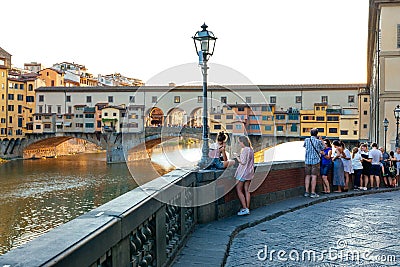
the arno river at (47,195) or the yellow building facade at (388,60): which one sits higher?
the yellow building facade at (388,60)

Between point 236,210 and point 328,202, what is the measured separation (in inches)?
96.6

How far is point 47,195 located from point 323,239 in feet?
70.7

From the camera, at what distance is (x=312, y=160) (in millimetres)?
8625

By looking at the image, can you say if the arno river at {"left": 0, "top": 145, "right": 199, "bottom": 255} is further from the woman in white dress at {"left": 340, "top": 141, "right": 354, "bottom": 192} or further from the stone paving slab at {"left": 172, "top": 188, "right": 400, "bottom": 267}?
the stone paving slab at {"left": 172, "top": 188, "right": 400, "bottom": 267}

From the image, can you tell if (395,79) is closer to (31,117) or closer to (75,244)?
(75,244)

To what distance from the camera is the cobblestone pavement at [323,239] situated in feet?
15.1

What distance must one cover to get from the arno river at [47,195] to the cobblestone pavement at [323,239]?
258 inches

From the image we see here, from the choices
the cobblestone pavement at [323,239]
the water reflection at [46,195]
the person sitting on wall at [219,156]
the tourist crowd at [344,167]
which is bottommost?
the water reflection at [46,195]

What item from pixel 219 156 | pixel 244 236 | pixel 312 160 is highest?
pixel 219 156

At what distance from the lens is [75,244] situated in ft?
7.00

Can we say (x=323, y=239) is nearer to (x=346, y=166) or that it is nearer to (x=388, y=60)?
(x=346, y=166)

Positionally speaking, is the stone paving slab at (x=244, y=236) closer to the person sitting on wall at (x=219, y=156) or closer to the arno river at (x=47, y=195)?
the person sitting on wall at (x=219, y=156)

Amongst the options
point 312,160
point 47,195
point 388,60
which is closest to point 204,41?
point 312,160

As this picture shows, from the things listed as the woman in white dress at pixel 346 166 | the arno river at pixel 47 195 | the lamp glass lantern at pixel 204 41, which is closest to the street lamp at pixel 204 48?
the lamp glass lantern at pixel 204 41
